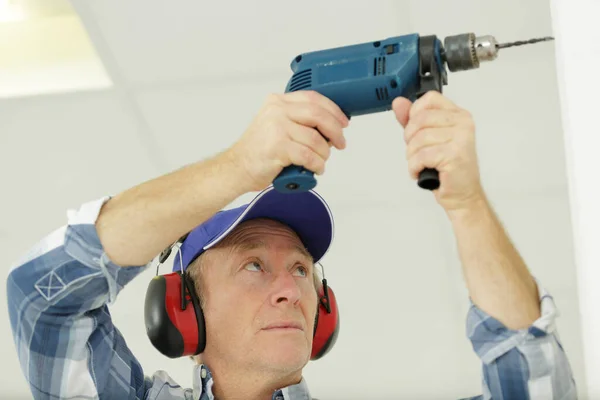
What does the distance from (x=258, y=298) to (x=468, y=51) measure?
25.6 inches

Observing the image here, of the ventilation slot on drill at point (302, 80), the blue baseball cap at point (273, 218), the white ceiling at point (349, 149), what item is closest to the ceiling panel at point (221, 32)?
the white ceiling at point (349, 149)

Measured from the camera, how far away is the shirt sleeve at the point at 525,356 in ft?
3.90

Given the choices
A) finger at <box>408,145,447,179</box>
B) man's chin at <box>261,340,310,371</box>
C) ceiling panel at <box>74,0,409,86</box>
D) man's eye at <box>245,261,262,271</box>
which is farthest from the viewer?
ceiling panel at <box>74,0,409,86</box>

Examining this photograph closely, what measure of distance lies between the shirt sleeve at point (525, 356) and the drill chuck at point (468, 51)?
1.10ft

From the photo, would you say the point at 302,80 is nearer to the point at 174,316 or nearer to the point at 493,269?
the point at 493,269

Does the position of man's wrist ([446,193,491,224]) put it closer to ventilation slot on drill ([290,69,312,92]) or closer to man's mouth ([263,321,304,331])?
ventilation slot on drill ([290,69,312,92])

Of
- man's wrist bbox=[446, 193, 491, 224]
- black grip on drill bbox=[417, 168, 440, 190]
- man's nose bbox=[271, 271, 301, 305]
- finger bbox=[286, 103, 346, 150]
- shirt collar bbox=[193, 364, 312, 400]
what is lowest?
shirt collar bbox=[193, 364, 312, 400]

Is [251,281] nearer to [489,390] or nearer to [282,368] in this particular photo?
[282,368]

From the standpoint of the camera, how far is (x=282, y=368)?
1.51 metres

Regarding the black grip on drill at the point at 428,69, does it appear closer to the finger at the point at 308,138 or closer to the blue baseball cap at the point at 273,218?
the finger at the point at 308,138

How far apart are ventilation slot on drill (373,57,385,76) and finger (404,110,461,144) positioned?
0.32ft

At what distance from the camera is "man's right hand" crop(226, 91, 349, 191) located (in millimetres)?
1107

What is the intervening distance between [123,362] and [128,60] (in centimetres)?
77

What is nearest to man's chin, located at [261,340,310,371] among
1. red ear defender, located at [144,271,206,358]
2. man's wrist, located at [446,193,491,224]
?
red ear defender, located at [144,271,206,358]
